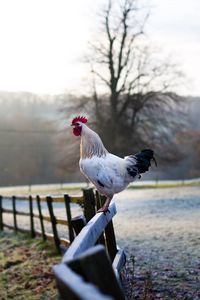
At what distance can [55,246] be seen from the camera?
11.5m

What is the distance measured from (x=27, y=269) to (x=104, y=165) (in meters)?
4.24

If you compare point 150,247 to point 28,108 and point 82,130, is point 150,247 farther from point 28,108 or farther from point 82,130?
point 28,108

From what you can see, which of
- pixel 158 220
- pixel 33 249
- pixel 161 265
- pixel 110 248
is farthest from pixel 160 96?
pixel 110 248

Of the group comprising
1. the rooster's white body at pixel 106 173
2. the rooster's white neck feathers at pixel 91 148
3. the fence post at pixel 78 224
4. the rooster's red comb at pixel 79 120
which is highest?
the rooster's red comb at pixel 79 120

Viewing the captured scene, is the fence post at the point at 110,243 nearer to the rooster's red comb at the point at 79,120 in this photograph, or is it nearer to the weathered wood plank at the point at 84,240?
the weathered wood plank at the point at 84,240

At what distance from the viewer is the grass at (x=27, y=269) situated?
26.4 ft

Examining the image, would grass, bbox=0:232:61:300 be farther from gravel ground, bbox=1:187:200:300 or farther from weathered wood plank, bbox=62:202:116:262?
weathered wood plank, bbox=62:202:116:262

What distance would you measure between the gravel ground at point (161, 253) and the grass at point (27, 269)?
1.42 meters

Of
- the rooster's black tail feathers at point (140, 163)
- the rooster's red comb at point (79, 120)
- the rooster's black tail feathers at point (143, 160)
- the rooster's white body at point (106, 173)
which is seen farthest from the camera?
the rooster's red comb at point (79, 120)

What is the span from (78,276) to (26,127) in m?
109

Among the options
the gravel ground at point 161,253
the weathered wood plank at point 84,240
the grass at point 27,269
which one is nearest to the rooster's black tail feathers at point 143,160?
the gravel ground at point 161,253

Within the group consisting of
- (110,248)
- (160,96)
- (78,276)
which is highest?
(160,96)

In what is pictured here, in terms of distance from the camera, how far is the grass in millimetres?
8046

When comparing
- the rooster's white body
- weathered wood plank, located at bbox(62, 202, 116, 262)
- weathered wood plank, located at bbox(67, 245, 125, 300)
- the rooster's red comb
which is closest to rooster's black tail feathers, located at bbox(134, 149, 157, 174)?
the rooster's white body
